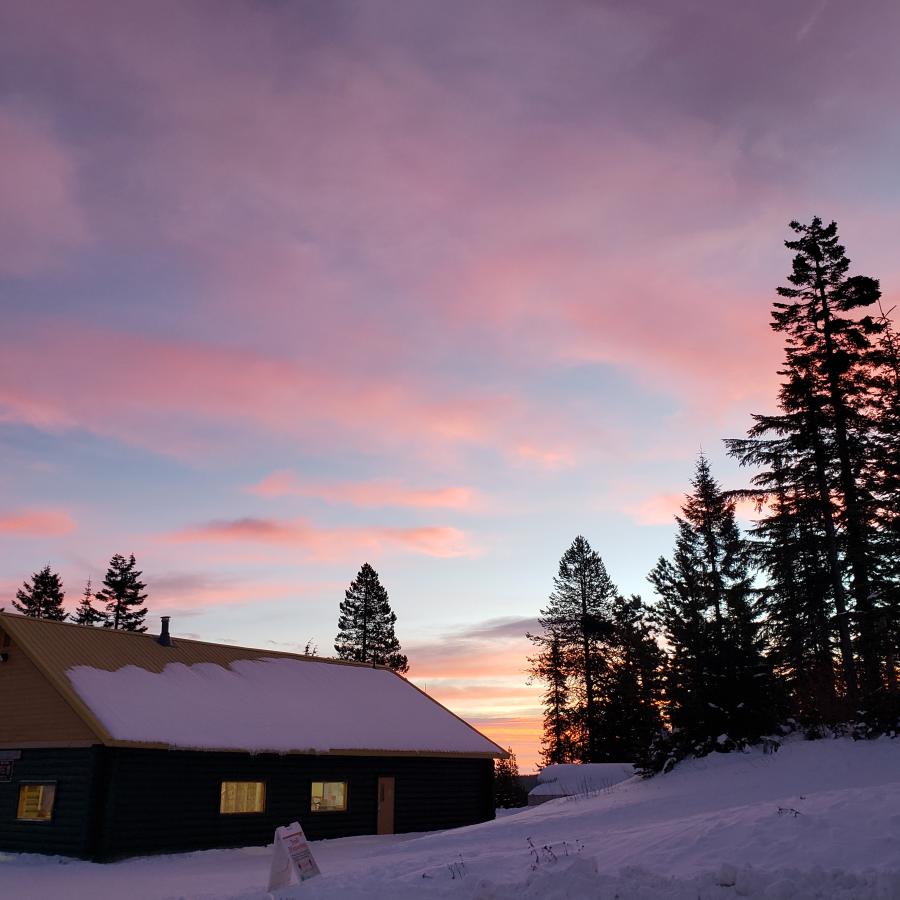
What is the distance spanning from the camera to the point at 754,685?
73.3 ft

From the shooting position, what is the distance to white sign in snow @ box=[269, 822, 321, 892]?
1444 centimetres

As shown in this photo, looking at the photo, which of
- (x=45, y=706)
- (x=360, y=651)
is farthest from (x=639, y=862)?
(x=360, y=651)

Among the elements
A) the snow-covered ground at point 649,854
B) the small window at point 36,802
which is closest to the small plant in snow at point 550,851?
the snow-covered ground at point 649,854

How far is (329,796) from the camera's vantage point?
26438mm

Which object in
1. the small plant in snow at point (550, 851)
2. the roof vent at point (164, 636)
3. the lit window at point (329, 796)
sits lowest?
the lit window at point (329, 796)

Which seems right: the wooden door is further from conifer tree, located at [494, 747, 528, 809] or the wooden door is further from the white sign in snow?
conifer tree, located at [494, 747, 528, 809]

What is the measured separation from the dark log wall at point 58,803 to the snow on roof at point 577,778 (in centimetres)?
2576

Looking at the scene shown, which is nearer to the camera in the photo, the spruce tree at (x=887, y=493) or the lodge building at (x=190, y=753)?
the lodge building at (x=190, y=753)

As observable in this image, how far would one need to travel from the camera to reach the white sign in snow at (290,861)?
47.4 feet

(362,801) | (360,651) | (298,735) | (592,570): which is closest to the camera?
(298,735)

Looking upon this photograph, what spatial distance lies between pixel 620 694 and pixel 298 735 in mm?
34421

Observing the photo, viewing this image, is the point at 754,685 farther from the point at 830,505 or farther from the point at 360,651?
the point at 360,651

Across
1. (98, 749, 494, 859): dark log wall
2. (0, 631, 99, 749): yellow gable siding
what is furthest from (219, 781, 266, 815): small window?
(0, 631, 99, 749): yellow gable siding

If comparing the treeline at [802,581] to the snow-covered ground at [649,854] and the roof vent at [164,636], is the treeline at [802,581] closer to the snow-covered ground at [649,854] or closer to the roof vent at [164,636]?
the snow-covered ground at [649,854]
